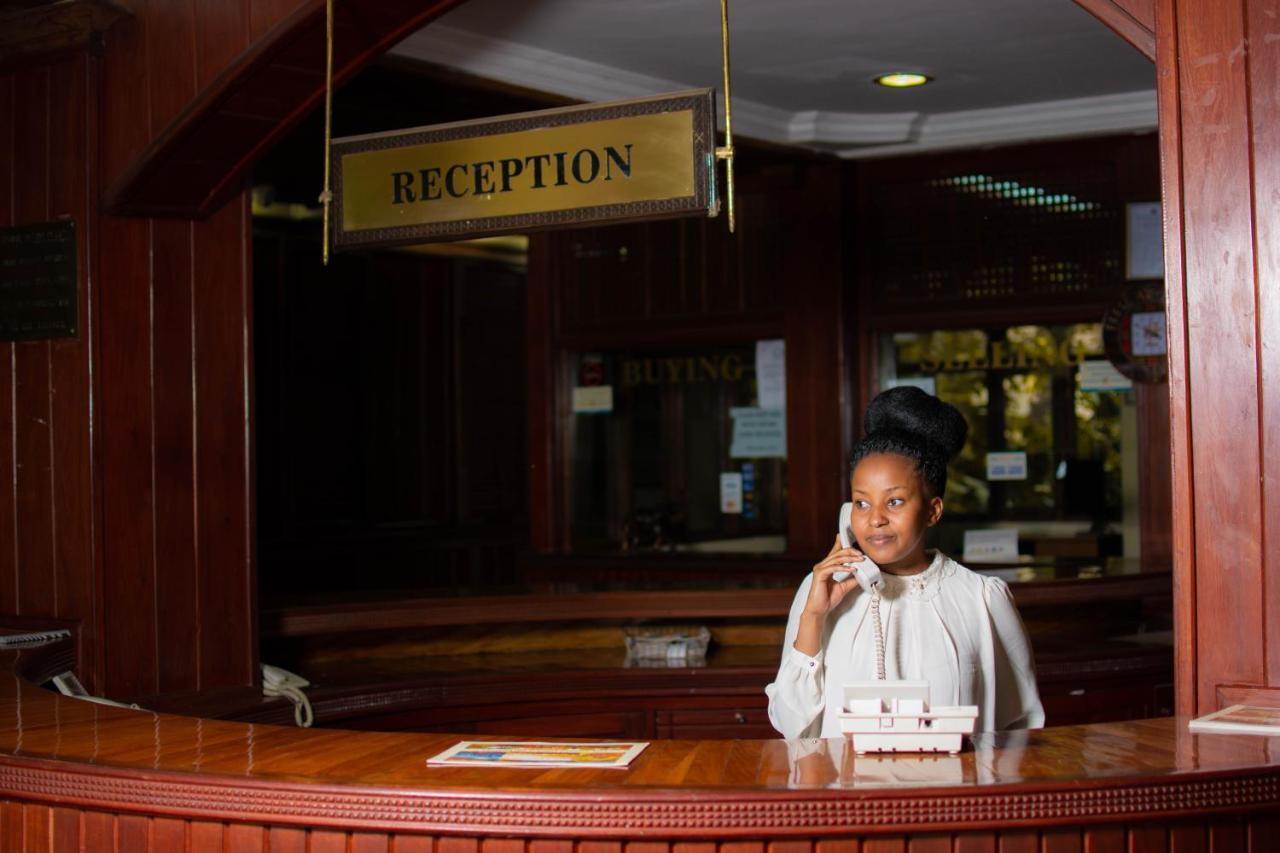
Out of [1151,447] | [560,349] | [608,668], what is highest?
[560,349]

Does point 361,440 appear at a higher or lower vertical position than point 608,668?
higher

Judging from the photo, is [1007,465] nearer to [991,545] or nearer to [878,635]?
[991,545]

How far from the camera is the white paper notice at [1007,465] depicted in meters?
6.86

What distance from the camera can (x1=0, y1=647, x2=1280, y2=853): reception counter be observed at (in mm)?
2043

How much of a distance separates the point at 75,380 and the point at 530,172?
61.1 inches

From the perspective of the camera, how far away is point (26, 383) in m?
4.06

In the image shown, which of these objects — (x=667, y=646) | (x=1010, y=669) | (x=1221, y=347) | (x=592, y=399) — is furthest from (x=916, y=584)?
(x=592, y=399)

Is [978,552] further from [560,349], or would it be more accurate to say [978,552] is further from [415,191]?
[415,191]

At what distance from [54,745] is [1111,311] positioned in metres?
5.21

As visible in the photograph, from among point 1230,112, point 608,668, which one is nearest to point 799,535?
point 608,668

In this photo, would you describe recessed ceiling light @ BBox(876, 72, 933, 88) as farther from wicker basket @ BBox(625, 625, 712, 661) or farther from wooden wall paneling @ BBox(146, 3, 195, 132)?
wooden wall paneling @ BBox(146, 3, 195, 132)

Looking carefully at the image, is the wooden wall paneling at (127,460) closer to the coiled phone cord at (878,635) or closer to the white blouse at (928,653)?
the white blouse at (928,653)

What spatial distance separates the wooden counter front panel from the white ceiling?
329 centimetres

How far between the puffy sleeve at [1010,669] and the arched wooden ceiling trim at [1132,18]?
108cm
